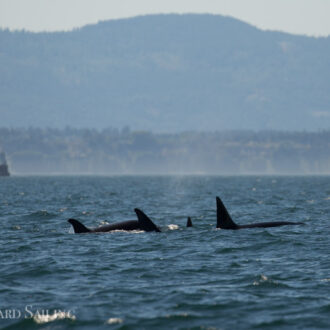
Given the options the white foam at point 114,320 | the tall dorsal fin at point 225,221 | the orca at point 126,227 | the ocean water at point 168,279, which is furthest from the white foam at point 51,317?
the tall dorsal fin at point 225,221

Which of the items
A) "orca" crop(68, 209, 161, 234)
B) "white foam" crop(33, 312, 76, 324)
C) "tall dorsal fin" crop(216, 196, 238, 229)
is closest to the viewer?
"white foam" crop(33, 312, 76, 324)

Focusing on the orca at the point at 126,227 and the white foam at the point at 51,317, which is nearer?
the white foam at the point at 51,317

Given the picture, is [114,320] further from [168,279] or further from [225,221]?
[225,221]

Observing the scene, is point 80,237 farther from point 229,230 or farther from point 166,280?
point 166,280

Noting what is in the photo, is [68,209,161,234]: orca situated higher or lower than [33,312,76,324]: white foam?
higher

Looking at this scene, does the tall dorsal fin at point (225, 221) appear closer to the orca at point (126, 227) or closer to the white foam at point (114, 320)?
the orca at point (126, 227)

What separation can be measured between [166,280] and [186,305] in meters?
3.24

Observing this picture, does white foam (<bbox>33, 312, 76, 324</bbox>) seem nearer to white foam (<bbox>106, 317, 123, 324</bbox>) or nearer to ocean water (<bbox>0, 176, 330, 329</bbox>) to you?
ocean water (<bbox>0, 176, 330, 329</bbox>)

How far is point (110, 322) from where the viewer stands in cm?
1633

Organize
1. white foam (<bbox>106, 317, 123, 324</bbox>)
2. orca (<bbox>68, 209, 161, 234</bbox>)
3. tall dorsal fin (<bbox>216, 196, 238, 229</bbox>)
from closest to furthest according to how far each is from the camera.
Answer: white foam (<bbox>106, 317, 123, 324</bbox>) < orca (<bbox>68, 209, 161, 234</bbox>) < tall dorsal fin (<bbox>216, 196, 238, 229</bbox>)

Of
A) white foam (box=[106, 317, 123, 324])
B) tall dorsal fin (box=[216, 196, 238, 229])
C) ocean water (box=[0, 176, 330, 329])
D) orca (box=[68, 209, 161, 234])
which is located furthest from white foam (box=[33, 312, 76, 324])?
tall dorsal fin (box=[216, 196, 238, 229])

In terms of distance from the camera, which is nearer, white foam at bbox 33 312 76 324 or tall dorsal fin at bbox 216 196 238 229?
white foam at bbox 33 312 76 324

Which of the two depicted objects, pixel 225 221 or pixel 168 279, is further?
pixel 225 221

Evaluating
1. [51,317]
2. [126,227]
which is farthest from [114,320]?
[126,227]
